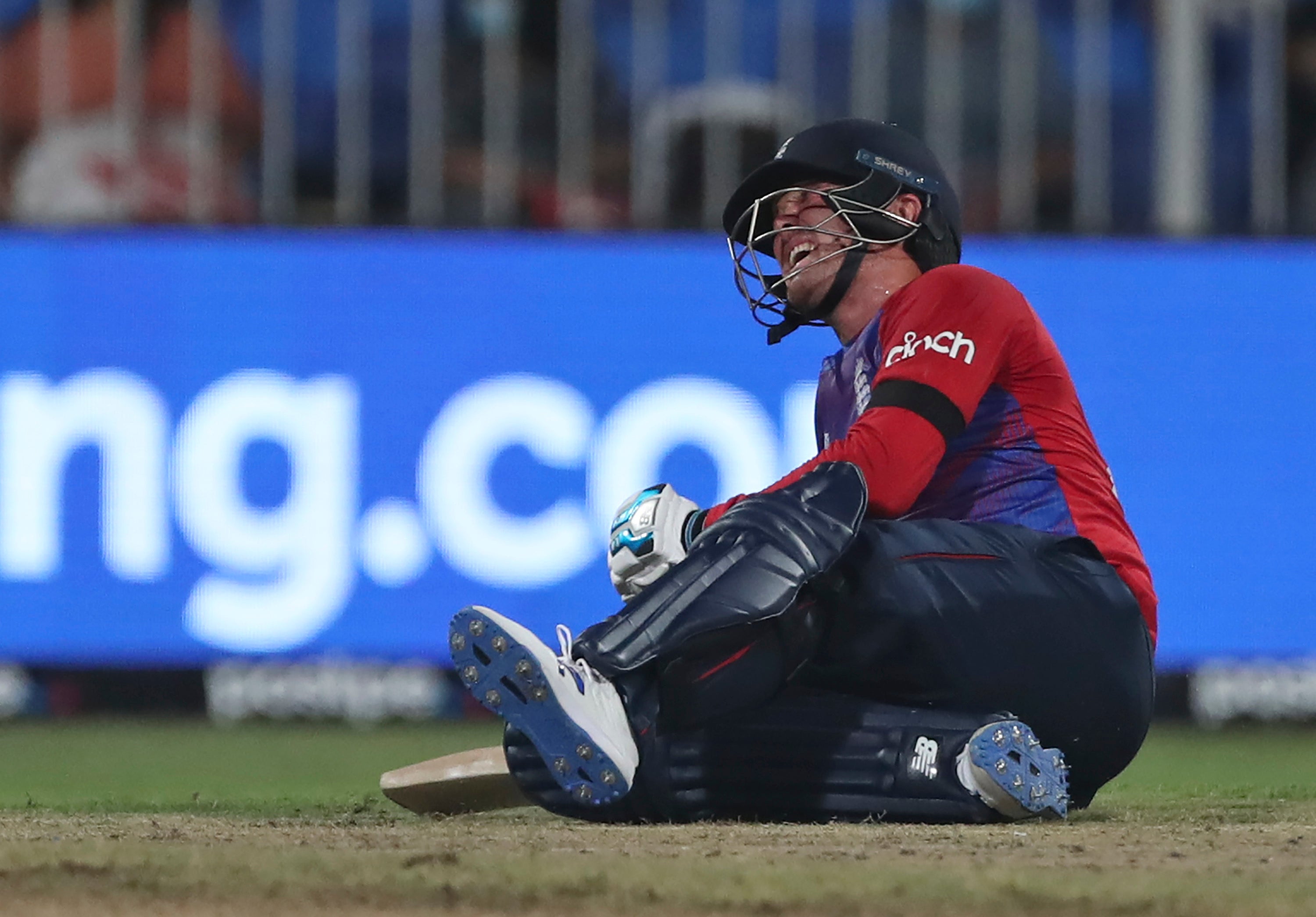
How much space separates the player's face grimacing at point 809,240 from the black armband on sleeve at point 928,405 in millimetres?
673

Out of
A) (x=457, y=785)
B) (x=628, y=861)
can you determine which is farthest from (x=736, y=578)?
(x=457, y=785)

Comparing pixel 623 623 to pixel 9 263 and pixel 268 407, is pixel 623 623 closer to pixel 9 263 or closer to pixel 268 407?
pixel 268 407

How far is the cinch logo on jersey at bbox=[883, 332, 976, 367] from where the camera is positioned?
402cm

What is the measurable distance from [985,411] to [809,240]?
656mm

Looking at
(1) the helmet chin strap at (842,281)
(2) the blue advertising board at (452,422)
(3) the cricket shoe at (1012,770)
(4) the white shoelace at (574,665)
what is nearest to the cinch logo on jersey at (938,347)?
(1) the helmet chin strap at (842,281)

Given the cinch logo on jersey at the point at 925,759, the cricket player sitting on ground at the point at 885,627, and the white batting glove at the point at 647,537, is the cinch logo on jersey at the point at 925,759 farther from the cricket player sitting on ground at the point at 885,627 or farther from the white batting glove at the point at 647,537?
the white batting glove at the point at 647,537

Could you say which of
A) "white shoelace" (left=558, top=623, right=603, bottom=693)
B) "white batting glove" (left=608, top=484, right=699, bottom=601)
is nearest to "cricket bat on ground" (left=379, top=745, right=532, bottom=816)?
"white batting glove" (left=608, top=484, right=699, bottom=601)

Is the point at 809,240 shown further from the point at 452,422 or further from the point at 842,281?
the point at 452,422

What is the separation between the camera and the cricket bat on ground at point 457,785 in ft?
14.4

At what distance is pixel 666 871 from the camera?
10.3 feet

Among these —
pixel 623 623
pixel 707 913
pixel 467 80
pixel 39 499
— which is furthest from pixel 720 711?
pixel 467 80

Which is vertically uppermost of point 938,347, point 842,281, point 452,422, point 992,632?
point 842,281

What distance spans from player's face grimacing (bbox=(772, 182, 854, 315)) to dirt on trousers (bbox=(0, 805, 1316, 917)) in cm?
128

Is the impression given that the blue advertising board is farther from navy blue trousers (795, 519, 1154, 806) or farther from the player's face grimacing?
navy blue trousers (795, 519, 1154, 806)
